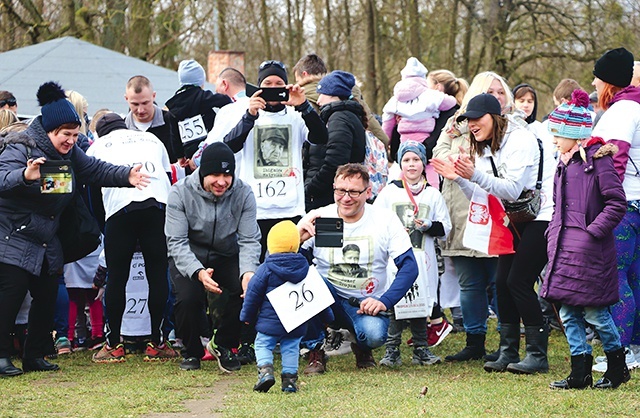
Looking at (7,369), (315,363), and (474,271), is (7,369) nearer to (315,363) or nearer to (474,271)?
(315,363)

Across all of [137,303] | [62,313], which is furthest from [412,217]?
[62,313]

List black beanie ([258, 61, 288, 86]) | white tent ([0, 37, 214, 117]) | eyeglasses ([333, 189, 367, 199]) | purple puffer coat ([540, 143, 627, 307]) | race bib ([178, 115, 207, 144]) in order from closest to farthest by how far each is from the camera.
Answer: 1. purple puffer coat ([540, 143, 627, 307])
2. eyeglasses ([333, 189, 367, 199])
3. black beanie ([258, 61, 288, 86])
4. race bib ([178, 115, 207, 144])
5. white tent ([0, 37, 214, 117])

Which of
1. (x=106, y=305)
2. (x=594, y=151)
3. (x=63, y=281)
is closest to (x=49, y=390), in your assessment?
(x=106, y=305)

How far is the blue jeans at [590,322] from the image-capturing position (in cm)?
661

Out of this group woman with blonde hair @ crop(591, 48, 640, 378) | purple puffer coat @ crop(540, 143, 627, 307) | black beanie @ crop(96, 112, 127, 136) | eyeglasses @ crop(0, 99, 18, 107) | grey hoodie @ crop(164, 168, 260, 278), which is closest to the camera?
purple puffer coat @ crop(540, 143, 627, 307)

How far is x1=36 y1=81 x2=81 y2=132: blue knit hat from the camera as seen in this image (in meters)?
7.71

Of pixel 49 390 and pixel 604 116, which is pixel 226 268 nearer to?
pixel 49 390

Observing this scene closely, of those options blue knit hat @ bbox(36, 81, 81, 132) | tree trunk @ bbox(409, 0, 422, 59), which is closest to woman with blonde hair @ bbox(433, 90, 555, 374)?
blue knit hat @ bbox(36, 81, 81, 132)

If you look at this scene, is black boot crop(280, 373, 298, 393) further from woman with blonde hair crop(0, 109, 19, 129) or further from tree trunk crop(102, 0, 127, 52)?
tree trunk crop(102, 0, 127, 52)

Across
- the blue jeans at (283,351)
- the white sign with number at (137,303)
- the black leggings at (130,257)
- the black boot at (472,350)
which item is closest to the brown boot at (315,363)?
the blue jeans at (283,351)

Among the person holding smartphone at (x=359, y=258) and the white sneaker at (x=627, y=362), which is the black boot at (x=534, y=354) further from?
the person holding smartphone at (x=359, y=258)

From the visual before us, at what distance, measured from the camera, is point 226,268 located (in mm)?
7891

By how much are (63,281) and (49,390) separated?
7.01 ft

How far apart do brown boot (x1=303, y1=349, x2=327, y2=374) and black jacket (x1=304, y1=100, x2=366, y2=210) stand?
1682 millimetres
